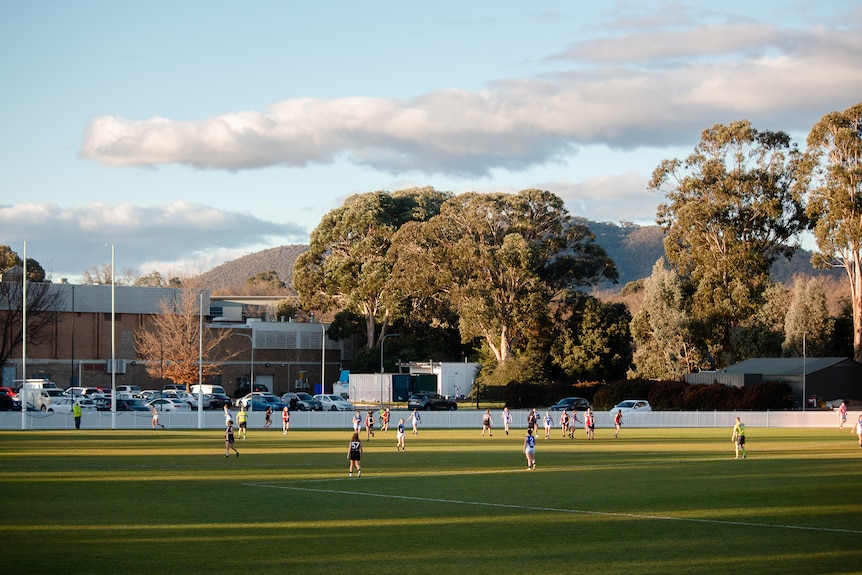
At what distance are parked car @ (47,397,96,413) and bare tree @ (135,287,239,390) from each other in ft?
74.5

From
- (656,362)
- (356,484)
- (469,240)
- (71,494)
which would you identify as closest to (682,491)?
(356,484)

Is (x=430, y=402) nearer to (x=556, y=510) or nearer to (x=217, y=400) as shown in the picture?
(x=217, y=400)

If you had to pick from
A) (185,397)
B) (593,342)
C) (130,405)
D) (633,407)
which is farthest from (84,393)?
(633,407)

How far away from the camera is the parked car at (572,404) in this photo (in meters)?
81.8

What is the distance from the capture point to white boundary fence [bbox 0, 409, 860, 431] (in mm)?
64562

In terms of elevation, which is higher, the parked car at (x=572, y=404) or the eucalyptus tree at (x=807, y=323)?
the eucalyptus tree at (x=807, y=323)

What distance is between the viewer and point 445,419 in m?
70.2

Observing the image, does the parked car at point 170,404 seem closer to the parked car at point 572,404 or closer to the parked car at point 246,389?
the parked car at point 246,389

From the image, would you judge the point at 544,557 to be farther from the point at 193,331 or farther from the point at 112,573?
the point at 193,331

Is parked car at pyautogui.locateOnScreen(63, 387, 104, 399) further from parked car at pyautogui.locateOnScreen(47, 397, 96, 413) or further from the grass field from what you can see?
the grass field

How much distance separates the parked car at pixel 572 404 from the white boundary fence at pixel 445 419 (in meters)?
7.82

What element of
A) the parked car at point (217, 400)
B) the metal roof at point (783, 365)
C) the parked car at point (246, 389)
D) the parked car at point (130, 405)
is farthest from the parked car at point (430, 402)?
the parked car at point (246, 389)

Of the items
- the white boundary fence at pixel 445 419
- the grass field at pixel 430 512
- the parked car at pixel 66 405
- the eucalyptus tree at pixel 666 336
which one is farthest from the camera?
the eucalyptus tree at pixel 666 336

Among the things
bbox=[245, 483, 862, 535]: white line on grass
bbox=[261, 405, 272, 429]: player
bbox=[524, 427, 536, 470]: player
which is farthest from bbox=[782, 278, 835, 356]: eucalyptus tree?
bbox=[245, 483, 862, 535]: white line on grass
